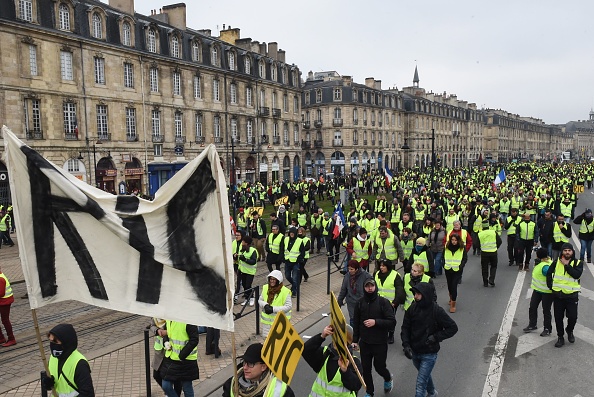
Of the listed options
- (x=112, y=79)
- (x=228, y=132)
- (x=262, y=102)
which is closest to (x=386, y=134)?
(x=262, y=102)

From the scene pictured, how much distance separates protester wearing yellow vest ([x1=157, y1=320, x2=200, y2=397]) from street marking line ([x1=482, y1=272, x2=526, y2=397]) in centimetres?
385

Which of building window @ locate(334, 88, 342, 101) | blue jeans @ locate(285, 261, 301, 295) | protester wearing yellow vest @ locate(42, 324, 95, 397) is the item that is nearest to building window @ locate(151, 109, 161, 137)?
blue jeans @ locate(285, 261, 301, 295)

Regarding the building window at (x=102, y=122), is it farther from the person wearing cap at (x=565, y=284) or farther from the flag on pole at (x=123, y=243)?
the person wearing cap at (x=565, y=284)

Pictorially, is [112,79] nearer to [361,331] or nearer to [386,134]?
[361,331]

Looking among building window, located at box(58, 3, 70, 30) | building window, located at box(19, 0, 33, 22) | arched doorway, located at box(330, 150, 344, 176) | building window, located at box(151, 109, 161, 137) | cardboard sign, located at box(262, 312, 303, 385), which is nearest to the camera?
cardboard sign, located at box(262, 312, 303, 385)

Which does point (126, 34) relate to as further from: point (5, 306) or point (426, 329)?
point (426, 329)

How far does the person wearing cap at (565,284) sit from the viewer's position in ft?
25.4

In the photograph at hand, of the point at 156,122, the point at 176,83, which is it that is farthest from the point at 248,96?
the point at 156,122

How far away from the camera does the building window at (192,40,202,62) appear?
131ft

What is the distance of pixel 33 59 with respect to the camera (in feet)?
96.0

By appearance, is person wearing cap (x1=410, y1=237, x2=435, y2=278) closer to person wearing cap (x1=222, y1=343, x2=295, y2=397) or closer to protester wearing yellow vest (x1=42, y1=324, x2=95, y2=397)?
person wearing cap (x1=222, y1=343, x2=295, y2=397)

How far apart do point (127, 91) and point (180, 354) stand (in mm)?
32729

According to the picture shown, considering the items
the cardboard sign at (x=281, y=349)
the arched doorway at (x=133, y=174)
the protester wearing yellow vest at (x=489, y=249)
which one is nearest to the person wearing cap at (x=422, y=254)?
the protester wearing yellow vest at (x=489, y=249)

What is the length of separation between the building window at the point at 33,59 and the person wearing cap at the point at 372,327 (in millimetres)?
29801
